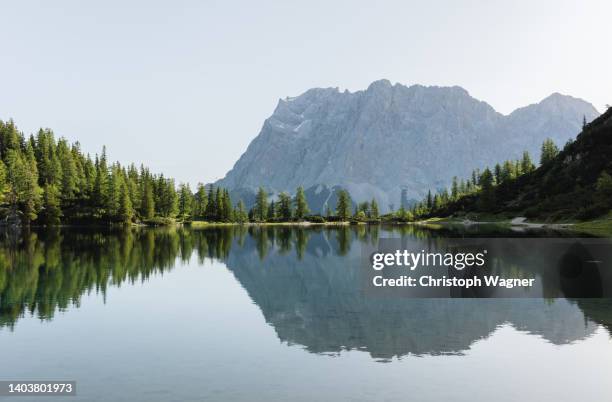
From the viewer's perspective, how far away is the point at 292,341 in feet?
82.4

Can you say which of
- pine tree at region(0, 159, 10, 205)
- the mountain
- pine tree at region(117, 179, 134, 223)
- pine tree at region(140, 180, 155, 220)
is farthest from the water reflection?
pine tree at region(140, 180, 155, 220)

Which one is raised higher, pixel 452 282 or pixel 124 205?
pixel 124 205

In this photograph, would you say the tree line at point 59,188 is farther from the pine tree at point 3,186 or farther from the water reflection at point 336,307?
the water reflection at point 336,307

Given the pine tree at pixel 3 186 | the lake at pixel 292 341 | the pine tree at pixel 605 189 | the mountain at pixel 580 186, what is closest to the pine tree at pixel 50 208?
the pine tree at pixel 3 186

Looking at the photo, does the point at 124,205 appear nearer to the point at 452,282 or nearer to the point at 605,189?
the point at 452,282

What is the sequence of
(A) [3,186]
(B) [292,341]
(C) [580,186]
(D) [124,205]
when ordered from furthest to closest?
(D) [124,205], (C) [580,186], (A) [3,186], (B) [292,341]

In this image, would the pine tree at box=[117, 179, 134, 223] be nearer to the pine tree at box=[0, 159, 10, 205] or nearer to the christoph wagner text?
the pine tree at box=[0, 159, 10, 205]

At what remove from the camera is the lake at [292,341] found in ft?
60.4

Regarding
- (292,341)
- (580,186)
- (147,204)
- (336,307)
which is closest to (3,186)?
(147,204)

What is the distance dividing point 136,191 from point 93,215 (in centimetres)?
1970

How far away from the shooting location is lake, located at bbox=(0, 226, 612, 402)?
18.4m

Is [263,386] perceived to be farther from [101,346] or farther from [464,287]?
[464,287]

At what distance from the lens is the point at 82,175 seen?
174 meters

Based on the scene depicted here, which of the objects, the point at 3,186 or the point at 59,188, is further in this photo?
the point at 59,188
